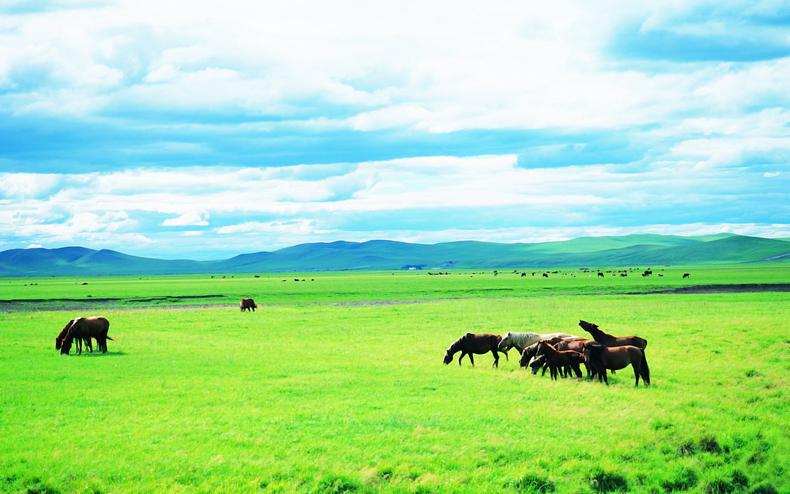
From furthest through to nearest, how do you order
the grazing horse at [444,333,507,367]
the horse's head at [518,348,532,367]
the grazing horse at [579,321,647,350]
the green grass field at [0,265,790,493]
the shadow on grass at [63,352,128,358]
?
the shadow on grass at [63,352,128,358]
the grazing horse at [444,333,507,367]
the horse's head at [518,348,532,367]
the grazing horse at [579,321,647,350]
the green grass field at [0,265,790,493]

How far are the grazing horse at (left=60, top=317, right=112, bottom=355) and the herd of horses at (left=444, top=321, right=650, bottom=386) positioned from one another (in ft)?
52.8

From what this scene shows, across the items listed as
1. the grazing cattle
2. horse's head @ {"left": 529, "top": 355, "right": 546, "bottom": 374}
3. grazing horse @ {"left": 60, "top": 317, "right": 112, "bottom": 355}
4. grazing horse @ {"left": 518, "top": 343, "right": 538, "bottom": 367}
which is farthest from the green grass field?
the grazing cattle

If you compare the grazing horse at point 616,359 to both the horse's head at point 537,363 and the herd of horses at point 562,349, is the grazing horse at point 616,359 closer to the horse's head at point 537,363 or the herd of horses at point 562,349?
the herd of horses at point 562,349

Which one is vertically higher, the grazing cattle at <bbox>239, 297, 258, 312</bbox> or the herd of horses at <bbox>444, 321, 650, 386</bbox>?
the grazing cattle at <bbox>239, 297, 258, 312</bbox>

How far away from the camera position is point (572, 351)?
2367 centimetres

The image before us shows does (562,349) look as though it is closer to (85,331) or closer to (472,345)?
(472,345)

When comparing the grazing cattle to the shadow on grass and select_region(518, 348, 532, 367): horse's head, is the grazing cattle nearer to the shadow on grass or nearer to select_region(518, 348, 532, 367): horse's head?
the shadow on grass

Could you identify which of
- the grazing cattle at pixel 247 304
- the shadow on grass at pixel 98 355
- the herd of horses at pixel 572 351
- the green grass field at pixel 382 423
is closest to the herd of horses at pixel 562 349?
the herd of horses at pixel 572 351

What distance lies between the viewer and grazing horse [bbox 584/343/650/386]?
873 inches

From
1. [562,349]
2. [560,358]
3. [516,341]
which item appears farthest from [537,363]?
[516,341]

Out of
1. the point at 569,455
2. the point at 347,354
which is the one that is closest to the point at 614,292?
the point at 347,354

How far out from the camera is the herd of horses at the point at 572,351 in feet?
73.6

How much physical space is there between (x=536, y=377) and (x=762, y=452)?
8289mm

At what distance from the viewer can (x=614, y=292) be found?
281 feet
